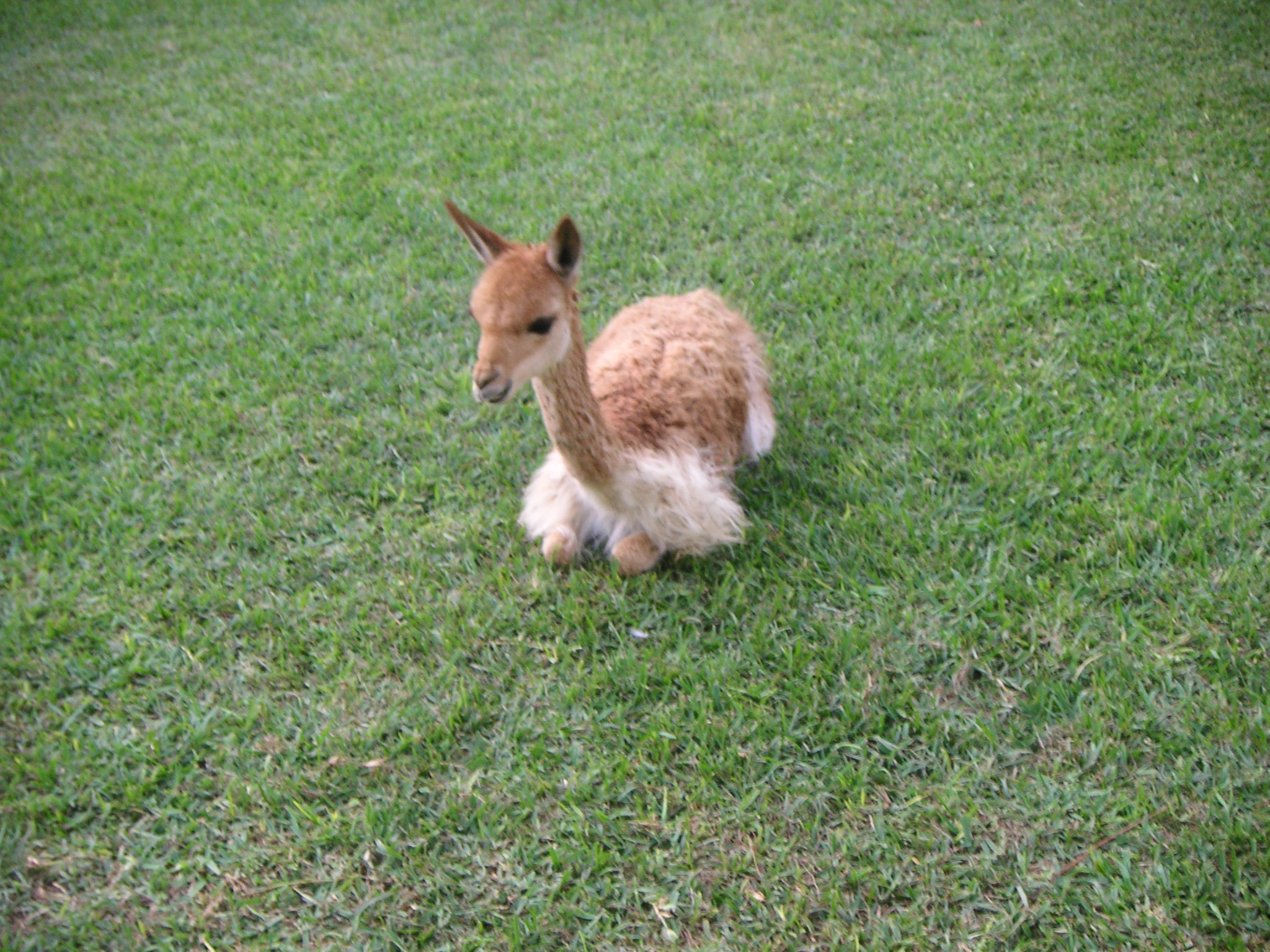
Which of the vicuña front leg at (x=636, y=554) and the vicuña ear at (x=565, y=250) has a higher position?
the vicuña ear at (x=565, y=250)

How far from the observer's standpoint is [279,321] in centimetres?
490

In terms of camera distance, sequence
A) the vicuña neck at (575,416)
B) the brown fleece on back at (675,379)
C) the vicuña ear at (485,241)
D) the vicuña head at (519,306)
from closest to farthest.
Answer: the vicuña head at (519,306) < the vicuña ear at (485,241) < the vicuña neck at (575,416) < the brown fleece on back at (675,379)

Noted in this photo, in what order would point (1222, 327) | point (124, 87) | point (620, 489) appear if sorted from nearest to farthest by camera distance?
point (620, 489), point (1222, 327), point (124, 87)

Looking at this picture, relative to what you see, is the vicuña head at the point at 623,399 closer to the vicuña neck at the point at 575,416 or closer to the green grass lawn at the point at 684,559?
the vicuña neck at the point at 575,416

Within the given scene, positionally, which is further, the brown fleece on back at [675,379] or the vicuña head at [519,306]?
the brown fleece on back at [675,379]

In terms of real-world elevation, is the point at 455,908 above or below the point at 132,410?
below

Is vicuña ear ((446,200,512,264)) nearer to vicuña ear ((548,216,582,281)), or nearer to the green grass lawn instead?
vicuña ear ((548,216,582,281))

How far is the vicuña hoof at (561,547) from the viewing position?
132 inches

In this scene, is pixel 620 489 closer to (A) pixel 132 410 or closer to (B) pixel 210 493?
(B) pixel 210 493

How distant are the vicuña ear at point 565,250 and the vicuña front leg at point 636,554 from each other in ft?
3.09

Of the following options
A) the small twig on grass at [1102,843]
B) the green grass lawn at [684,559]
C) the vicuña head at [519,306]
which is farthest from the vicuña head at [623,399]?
the small twig on grass at [1102,843]

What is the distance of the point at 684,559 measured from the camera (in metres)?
3.39

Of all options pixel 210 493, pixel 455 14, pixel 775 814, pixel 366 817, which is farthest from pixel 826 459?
pixel 455 14

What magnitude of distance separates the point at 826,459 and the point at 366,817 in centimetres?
212
